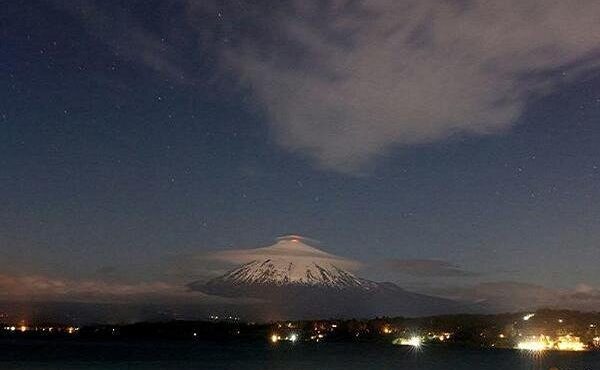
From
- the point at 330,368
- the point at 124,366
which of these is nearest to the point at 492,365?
the point at 330,368

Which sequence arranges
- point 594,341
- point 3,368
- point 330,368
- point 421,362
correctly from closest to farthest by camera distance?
point 3,368 → point 330,368 → point 421,362 → point 594,341

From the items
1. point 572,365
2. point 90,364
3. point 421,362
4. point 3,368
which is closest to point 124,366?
point 90,364

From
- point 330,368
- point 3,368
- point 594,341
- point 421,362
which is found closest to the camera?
point 3,368

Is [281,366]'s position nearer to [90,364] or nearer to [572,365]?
[90,364]

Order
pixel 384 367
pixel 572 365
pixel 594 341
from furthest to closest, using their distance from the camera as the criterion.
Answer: pixel 594 341 < pixel 572 365 < pixel 384 367

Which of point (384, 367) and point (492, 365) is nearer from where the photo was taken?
point (384, 367)

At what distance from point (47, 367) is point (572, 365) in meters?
89.4

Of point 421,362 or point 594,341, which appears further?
point 594,341

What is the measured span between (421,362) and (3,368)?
75.4 m

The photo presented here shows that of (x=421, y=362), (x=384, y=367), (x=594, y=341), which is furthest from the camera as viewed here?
(x=594, y=341)

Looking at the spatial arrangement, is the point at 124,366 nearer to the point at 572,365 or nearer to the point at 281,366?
the point at 281,366

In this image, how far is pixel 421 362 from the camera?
14400cm

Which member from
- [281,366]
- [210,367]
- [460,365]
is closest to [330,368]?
[281,366]

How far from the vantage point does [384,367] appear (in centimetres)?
12619
